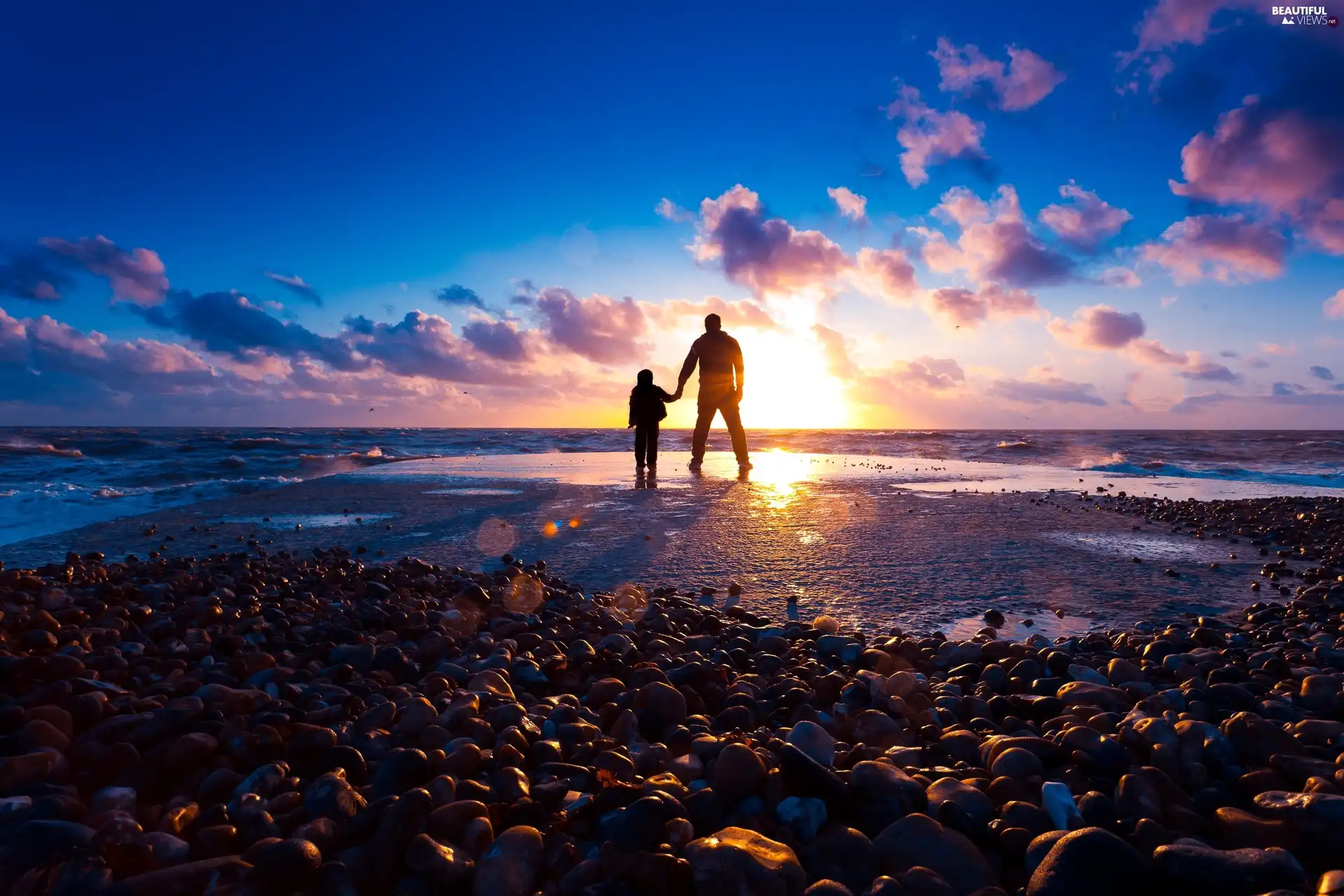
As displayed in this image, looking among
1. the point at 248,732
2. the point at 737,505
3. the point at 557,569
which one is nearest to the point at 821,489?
the point at 737,505

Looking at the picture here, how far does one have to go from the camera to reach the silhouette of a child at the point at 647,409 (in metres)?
12.4

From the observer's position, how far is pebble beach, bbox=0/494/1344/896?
1389 mm

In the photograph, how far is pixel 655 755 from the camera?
193 cm

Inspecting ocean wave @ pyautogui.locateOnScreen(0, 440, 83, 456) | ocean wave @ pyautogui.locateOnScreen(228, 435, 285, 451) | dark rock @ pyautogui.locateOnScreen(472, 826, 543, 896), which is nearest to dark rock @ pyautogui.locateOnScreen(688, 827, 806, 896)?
dark rock @ pyautogui.locateOnScreen(472, 826, 543, 896)

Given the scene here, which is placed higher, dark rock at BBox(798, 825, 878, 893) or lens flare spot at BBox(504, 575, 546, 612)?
lens flare spot at BBox(504, 575, 546, 612)

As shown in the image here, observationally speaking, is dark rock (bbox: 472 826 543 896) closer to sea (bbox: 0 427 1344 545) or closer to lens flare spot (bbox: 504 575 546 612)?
lens flare spot (bbox: 504 575 546 612)

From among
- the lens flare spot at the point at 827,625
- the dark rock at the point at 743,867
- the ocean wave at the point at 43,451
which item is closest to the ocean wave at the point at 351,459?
the ocean wave at the point at 43,451

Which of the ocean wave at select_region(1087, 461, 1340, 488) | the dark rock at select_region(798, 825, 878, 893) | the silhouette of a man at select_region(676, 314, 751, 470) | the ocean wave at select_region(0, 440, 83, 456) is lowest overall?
the dark rock at select_region(798, 825, 878, 893)

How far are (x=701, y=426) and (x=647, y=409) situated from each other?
3.96ft

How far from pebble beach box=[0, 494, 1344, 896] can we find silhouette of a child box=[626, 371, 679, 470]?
30.0 feet

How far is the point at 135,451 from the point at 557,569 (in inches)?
1152

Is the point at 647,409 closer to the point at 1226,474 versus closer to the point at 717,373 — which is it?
the point at 717,373

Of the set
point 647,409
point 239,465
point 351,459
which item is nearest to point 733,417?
point 647,409

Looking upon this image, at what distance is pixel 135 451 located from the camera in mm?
25625
